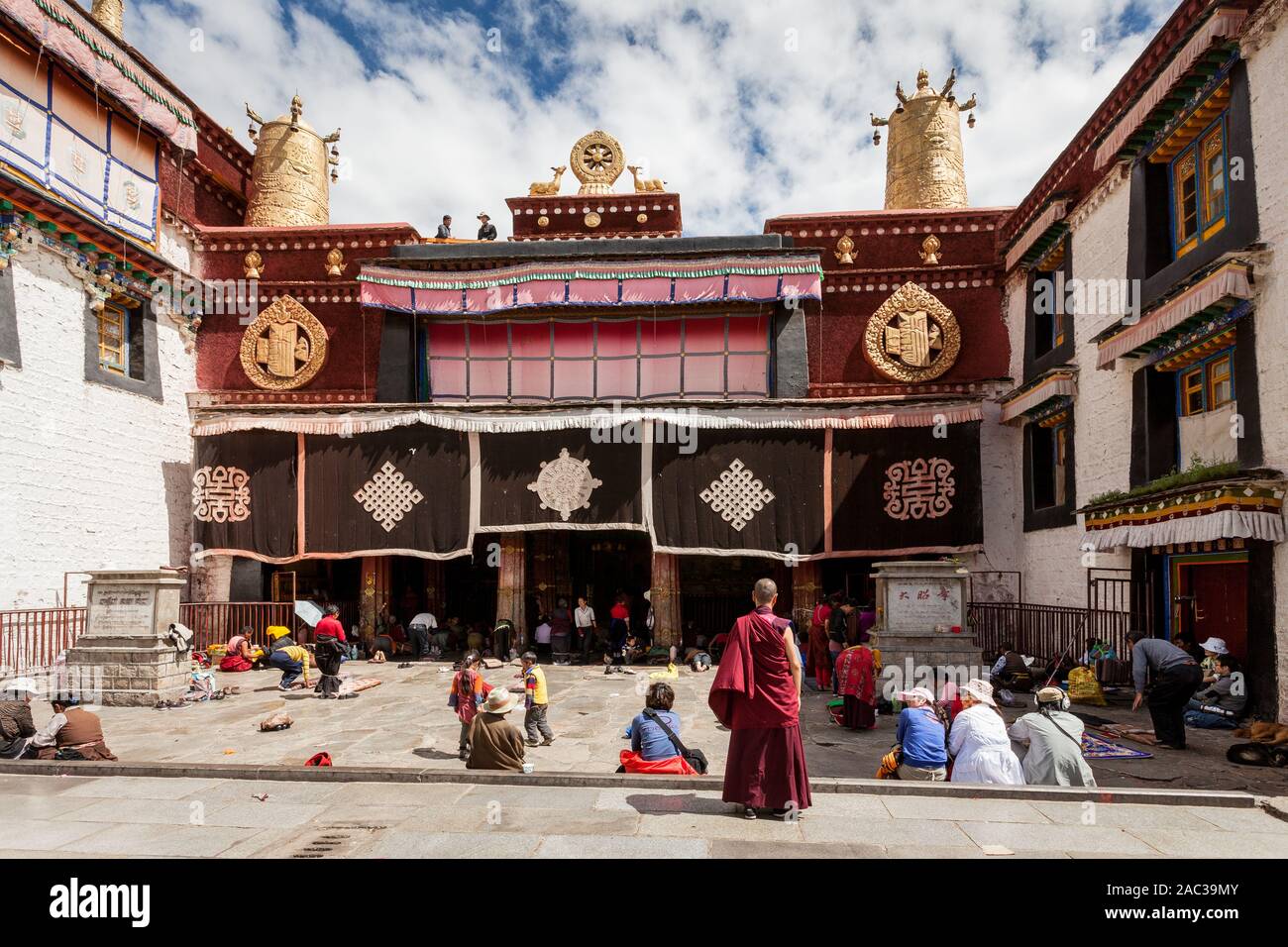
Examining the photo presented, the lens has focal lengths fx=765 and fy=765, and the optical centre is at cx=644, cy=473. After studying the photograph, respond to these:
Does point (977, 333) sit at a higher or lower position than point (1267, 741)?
higher

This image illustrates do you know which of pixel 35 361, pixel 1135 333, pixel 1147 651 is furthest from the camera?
pixel 35 361

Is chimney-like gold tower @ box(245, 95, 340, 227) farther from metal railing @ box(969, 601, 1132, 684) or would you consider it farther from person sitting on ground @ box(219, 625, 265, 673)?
metal railing @ box(969, 601, 1132, 684)

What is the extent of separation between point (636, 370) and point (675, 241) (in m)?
3.01

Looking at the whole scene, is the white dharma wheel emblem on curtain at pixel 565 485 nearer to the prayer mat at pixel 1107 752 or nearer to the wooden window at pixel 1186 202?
the prayer mat at pixel 1107 752

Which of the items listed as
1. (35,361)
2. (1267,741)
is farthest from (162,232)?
(1267,741)

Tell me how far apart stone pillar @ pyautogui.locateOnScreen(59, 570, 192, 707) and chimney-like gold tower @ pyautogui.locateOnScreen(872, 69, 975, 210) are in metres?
17.8

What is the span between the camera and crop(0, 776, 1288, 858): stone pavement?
4754mm

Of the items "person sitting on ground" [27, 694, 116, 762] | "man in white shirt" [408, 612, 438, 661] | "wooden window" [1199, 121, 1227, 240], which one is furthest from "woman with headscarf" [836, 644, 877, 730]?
"man in white shirt" [408, 612, 438, 661]

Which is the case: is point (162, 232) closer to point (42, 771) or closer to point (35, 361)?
point (35, 361)

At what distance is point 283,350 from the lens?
1761 cm

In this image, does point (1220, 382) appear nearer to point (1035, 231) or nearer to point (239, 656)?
point (1035, 231)

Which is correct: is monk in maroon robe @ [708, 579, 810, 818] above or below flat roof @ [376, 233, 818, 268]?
below

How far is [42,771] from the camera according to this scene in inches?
257
